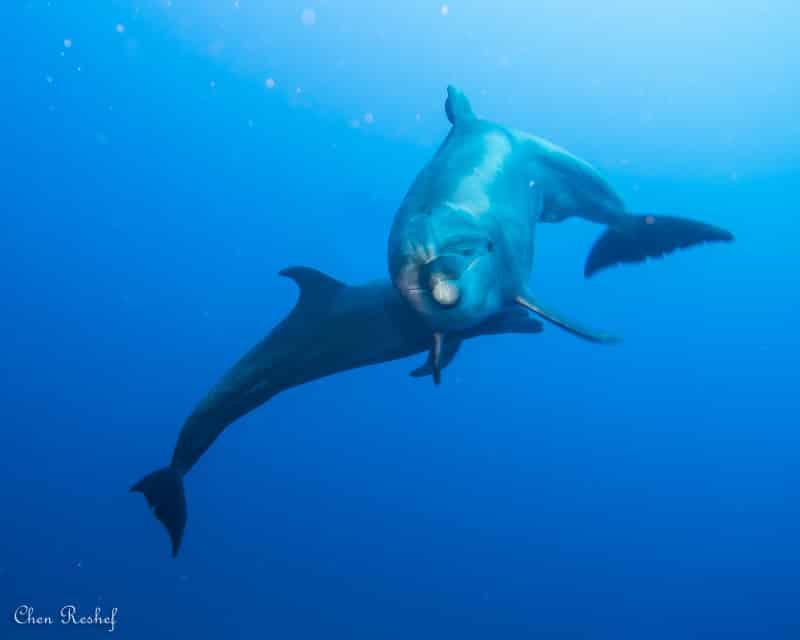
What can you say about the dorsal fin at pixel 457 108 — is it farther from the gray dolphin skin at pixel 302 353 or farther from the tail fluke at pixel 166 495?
the tail fluke at pixel 166 495

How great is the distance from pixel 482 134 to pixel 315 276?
1977 mm

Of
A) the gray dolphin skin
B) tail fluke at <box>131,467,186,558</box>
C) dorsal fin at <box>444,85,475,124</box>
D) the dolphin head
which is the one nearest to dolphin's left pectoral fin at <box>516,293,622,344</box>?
the dolphin head

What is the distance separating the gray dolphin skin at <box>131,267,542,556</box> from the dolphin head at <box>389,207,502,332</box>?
166cm

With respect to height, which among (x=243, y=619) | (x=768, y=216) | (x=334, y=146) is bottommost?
(x=243, y=619)

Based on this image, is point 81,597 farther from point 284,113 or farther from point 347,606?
point 284,113

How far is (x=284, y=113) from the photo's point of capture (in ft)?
124

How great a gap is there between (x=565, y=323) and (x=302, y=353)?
2.53 metres

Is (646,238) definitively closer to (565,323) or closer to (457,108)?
(565,323)

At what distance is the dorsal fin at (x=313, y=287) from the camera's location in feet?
20.2

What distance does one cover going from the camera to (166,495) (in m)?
6.03

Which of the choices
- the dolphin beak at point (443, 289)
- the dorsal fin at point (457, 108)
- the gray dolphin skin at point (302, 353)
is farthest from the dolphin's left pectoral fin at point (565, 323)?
the dorsal fin at point (457, 108)

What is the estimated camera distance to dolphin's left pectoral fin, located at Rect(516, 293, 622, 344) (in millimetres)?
4344

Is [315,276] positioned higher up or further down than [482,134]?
further down

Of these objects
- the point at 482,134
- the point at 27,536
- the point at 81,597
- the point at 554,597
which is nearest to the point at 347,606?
the point at 554,597
